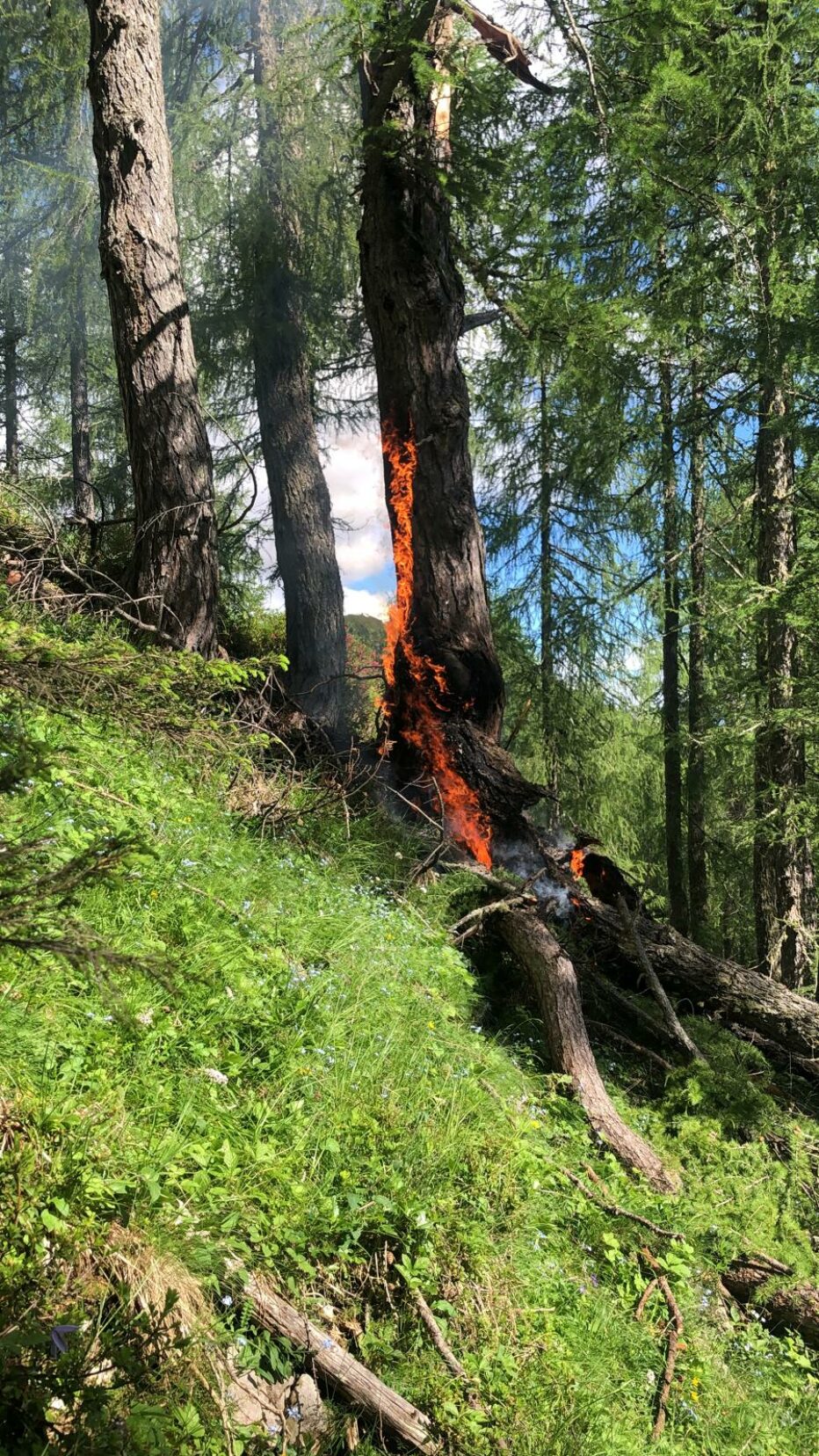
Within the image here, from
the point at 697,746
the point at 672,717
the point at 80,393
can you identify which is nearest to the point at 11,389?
the point at 80,393

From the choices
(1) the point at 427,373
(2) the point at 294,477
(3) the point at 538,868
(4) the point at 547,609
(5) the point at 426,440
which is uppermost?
(2) the point at 294,477

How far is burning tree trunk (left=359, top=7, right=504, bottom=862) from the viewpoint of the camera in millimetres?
7809

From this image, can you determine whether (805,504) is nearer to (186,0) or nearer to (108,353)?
(186,0)

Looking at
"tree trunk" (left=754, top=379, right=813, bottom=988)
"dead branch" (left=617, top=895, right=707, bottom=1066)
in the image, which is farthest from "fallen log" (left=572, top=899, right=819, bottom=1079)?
"tree trunk" (left=754, top=379, right=813, bottom=988)

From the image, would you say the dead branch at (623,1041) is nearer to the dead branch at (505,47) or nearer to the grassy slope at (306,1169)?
the grassy slope at (306,1169)

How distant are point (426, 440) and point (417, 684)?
6.74ft

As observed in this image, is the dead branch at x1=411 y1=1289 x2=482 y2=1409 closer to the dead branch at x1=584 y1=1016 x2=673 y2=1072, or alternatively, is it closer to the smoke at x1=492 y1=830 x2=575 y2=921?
the dead branch at x1=584 y1=1016 x2=673 y2=1072

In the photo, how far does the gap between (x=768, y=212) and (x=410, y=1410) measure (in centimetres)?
893

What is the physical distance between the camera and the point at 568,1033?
18.3 ft

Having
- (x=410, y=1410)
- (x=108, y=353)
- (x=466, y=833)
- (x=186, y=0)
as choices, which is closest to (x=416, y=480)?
(x=466, y=833)

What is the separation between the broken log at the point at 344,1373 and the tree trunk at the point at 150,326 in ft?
17.7

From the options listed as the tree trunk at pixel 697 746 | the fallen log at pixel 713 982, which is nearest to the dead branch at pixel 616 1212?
the fallen log at pixel 713 982

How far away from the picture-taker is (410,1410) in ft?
9.59

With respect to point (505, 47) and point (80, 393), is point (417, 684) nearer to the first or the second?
point (505, 47)
